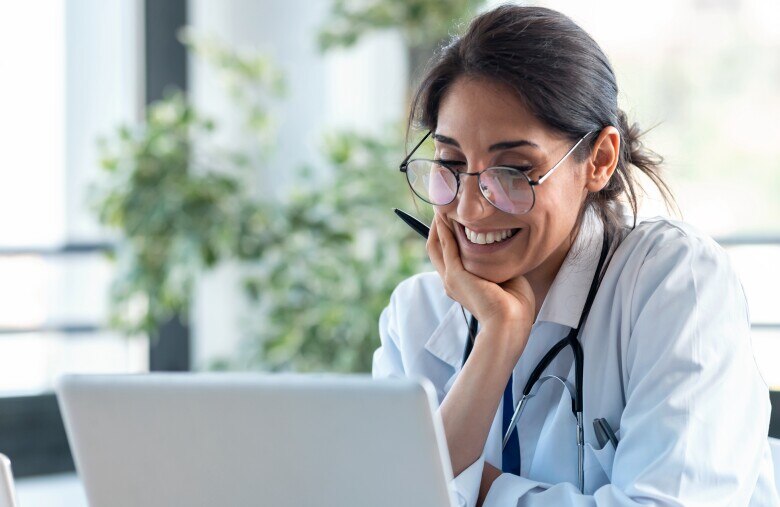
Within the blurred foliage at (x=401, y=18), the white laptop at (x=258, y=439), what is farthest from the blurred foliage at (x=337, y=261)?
the white laptop at (x=258, y=439)

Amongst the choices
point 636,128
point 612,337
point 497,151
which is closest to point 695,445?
point 612,337

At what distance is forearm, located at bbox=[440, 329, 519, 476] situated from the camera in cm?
130

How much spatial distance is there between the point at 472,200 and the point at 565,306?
21 centimetres

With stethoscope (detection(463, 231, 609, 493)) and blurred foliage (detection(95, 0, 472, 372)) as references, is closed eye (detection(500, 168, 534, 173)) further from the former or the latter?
blurred foliage (detection(95, 0, 472, 372))

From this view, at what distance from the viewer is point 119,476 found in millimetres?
926

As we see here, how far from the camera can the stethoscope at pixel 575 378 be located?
1341 mm

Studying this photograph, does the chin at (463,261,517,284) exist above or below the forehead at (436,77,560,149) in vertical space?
below

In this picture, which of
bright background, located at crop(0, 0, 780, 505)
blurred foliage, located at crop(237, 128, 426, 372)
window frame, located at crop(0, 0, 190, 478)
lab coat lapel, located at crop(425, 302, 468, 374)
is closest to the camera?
lab coat lapel, located at crop(425, 302, 468, 374)

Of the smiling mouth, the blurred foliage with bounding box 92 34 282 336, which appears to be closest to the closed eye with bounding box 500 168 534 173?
the smiling mouth

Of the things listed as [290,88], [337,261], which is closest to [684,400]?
[337,261]

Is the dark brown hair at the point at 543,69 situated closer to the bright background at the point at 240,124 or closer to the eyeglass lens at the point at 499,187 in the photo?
the eyeglass lens at the point at 499,187

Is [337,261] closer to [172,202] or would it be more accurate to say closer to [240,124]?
[172,202]

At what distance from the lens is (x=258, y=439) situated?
870 mm

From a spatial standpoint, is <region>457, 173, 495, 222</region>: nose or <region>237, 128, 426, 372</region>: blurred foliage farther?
<region>237, 128, 426, 372</region>: blurred foliage
